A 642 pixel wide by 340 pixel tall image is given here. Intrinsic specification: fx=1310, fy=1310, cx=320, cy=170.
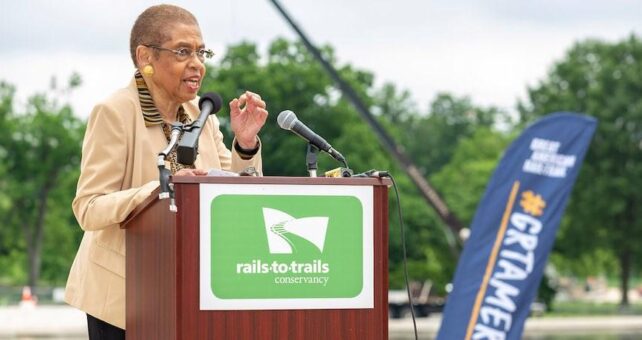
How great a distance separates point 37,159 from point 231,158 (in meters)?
51.1

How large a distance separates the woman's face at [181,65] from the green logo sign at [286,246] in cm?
62

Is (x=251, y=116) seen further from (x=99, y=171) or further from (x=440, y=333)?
(x=440, y=333)

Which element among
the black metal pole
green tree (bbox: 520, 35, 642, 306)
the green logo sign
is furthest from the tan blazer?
green tree (bbox: 520, 35, 642, 306)

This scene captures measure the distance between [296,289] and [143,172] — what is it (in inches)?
28.1

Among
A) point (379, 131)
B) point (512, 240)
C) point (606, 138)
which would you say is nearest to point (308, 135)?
point (512, 240)

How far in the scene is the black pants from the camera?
3.52 m

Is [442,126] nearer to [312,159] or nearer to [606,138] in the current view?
[606,138]

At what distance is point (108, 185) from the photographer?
342cm

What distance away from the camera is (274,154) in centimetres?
5306

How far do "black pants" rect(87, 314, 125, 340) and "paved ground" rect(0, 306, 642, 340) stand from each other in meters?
25.8

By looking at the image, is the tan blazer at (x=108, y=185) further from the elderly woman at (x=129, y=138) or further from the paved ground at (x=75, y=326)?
the paved ground at (x=75, y=326)

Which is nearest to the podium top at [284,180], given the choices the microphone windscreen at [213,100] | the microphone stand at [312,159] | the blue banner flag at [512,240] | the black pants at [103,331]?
the microphone stand at [312,159]

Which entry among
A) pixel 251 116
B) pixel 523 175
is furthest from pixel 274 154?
pixel 251 116

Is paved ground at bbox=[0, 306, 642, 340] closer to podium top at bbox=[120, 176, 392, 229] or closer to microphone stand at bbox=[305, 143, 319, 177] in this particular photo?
microphone stand at bbox=[305, 143, 319, 177]
